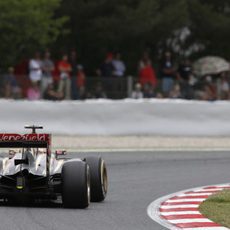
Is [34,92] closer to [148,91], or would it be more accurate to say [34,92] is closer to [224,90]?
[148,91]

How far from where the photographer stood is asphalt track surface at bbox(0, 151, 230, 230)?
400 inches

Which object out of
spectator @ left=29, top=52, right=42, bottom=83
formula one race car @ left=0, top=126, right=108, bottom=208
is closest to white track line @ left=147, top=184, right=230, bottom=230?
formula one race car @ left=0, top=126, right=108, bottom=208

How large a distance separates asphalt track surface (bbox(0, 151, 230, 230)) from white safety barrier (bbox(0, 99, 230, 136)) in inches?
93.0

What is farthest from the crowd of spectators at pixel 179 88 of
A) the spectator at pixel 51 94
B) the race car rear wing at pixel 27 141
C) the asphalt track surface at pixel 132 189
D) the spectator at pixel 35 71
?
the race car rear wing at pixel 27 141

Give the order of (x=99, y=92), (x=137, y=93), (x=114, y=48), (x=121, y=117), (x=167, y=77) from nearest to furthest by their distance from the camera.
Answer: (x=121, y=117)
(x=99, y=92)
(x=137, y=93)
(x=167, y=77)
(x=114, y=48)

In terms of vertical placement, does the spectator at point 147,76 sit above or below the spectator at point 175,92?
above

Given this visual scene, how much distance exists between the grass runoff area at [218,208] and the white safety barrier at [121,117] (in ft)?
32.6

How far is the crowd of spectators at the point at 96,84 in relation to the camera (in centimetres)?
2636

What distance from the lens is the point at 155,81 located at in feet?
92.9

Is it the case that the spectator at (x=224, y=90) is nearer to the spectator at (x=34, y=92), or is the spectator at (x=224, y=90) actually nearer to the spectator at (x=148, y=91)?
the spectator at (x=148, y=91)

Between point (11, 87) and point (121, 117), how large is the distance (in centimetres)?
400

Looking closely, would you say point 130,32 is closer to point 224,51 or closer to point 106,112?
point 224,51

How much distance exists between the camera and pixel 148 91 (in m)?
28.0

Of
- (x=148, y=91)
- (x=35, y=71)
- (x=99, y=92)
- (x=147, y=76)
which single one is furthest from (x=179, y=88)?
(x=35, y=71)
